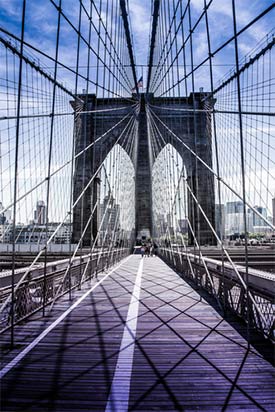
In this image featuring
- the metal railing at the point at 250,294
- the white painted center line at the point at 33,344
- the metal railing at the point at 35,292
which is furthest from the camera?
the metal railing at the point at 35,292

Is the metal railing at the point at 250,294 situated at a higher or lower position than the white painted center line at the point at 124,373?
Result: higher

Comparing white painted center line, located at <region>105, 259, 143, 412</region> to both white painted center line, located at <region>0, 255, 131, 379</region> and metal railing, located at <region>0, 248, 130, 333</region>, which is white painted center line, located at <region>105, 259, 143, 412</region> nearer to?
white painted center line, located at <region>0, 255, 131, 379</region>

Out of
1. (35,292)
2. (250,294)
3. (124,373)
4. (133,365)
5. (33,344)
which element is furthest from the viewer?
(35,292)

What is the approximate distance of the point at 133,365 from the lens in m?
2.08

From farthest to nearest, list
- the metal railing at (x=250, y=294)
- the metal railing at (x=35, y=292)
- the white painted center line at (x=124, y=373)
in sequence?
the metal railing at (x=35, y=292) → the metal railing at (x=250, y=294) → the white painted center line at (x=124, y=373)

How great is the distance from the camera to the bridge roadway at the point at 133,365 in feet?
5.38

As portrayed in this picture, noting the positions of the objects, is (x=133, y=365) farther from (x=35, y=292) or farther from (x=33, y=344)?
(x=35, y=292)

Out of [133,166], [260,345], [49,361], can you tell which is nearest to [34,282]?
[49,361]

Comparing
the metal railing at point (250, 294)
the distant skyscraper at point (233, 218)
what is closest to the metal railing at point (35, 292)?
the metal railing at point (250, 294)

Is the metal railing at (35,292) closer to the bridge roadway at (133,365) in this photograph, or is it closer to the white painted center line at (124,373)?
the bridge roadway at (133,365)

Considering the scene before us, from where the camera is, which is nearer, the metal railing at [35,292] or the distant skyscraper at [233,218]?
the metal railing at [35,292]

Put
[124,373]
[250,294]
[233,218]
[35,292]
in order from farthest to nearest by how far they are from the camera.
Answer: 1. [233,218]
2. [35,292]
3. [250,294]
4. [124,373]

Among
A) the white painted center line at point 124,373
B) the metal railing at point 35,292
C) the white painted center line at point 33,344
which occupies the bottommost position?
the white painted center line at point 124,373

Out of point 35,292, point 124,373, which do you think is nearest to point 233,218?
point 35,292
